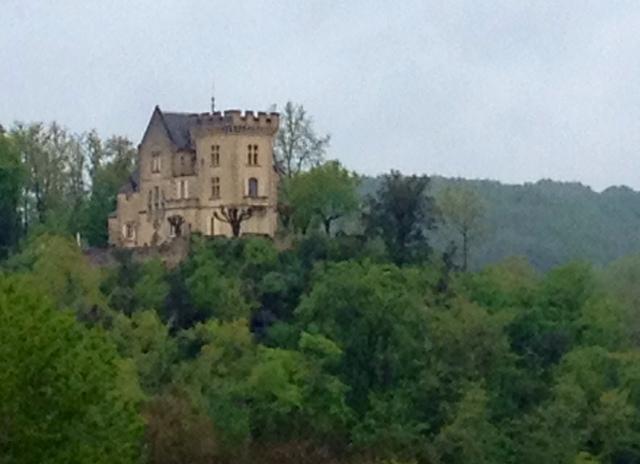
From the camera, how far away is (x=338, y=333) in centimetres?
5488

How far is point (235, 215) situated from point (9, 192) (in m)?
11.6

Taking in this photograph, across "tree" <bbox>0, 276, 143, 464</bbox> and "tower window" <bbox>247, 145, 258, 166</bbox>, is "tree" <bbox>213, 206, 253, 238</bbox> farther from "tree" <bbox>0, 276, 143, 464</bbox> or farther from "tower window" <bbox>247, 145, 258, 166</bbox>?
"tree" <bbox>0, 276, 143, 464</bbox>

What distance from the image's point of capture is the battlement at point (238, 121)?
60812 millimetres

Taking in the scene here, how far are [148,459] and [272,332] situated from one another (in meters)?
19.5

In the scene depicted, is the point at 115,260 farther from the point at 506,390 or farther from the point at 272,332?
the point at 506,390

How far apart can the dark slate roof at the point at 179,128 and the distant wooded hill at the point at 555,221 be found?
46538mm

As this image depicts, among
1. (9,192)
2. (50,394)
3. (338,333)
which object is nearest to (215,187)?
(338,333)

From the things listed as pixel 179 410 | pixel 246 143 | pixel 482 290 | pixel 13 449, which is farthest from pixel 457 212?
pixel 13 449

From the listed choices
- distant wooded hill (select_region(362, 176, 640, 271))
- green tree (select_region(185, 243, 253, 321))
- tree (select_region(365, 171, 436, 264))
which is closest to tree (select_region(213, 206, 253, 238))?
green tree (select_region(185, 243, 253, 321))

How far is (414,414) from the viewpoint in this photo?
5312cm

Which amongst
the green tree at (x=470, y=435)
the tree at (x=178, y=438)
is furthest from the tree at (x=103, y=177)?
the tree at (x=178, y=438)

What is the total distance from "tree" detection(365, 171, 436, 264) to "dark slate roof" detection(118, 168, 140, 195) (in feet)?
28.7

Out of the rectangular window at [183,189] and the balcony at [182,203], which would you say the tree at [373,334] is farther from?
the rectangular window at [183,189]

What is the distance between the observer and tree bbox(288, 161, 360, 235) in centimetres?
6325
